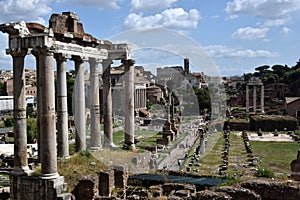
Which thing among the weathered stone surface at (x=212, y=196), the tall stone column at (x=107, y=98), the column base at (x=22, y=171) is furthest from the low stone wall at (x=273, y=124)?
the weathered stone surface at (x=212, y=196)

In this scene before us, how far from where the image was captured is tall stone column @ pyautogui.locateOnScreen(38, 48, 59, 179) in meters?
14.0

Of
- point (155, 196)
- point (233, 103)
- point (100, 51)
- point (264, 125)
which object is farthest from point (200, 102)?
point (155, 196)

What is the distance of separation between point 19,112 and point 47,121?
1339 mm

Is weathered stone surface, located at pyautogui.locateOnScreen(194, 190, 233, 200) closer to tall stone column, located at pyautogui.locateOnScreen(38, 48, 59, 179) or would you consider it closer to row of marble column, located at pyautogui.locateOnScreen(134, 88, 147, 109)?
tall stone column, located at pyautogui.locateOnScreen(38, 48, 59, 179)

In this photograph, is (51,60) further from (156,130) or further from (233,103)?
(233,103)

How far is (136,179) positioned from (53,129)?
4441mm

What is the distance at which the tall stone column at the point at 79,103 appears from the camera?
1752cm

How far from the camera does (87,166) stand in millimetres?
→ 16297

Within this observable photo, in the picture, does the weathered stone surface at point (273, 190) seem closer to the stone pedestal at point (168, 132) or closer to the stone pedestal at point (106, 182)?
the stone pedestal at point (106, 182)

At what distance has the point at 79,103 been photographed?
1755 centimetres

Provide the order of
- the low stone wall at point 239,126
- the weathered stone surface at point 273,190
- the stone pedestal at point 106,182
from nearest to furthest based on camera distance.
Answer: the weathered stone surface at point 273,190 → the stone pedestal at point 106,182 → the low stone wall at point 239,126

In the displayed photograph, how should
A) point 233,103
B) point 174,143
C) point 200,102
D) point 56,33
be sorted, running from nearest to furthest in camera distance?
point 56,33
point 174,143
point 200,102
point 233,103

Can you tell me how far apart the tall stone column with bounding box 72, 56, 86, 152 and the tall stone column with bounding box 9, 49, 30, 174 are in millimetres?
3200

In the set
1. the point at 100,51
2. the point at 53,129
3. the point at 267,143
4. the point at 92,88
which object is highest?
the point at 100,51
